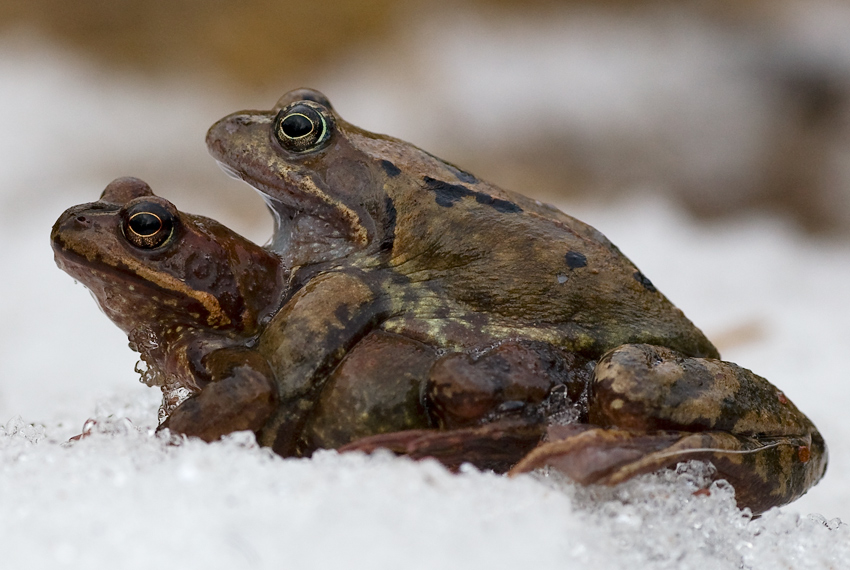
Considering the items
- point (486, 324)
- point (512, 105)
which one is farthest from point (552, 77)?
point (486, 324)

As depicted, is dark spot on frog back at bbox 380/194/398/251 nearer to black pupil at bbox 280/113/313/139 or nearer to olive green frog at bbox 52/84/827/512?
olive green frog at bbox 52/84/827/512

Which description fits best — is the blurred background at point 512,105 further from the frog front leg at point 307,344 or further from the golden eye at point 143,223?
the frog front leg at point 307,344

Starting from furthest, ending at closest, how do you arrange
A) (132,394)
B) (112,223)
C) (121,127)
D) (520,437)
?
(121,127)
(132,394)
(112,223)
(520,437)

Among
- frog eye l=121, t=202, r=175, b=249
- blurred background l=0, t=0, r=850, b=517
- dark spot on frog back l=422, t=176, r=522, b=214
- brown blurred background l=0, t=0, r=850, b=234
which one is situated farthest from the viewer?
brown blurred background l=0, t=0, r=850, b=234

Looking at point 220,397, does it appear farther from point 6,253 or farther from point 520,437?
point 6,253

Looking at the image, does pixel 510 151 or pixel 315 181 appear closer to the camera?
pixel 315 181

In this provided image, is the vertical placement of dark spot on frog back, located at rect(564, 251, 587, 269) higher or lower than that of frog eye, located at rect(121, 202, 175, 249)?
lower

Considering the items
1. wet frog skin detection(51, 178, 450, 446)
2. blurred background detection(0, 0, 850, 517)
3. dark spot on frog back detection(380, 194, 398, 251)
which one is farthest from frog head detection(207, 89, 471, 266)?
blurred background detection(0, 0, 850, 517)

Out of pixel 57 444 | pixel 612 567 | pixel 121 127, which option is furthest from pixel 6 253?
pixel 612 567
